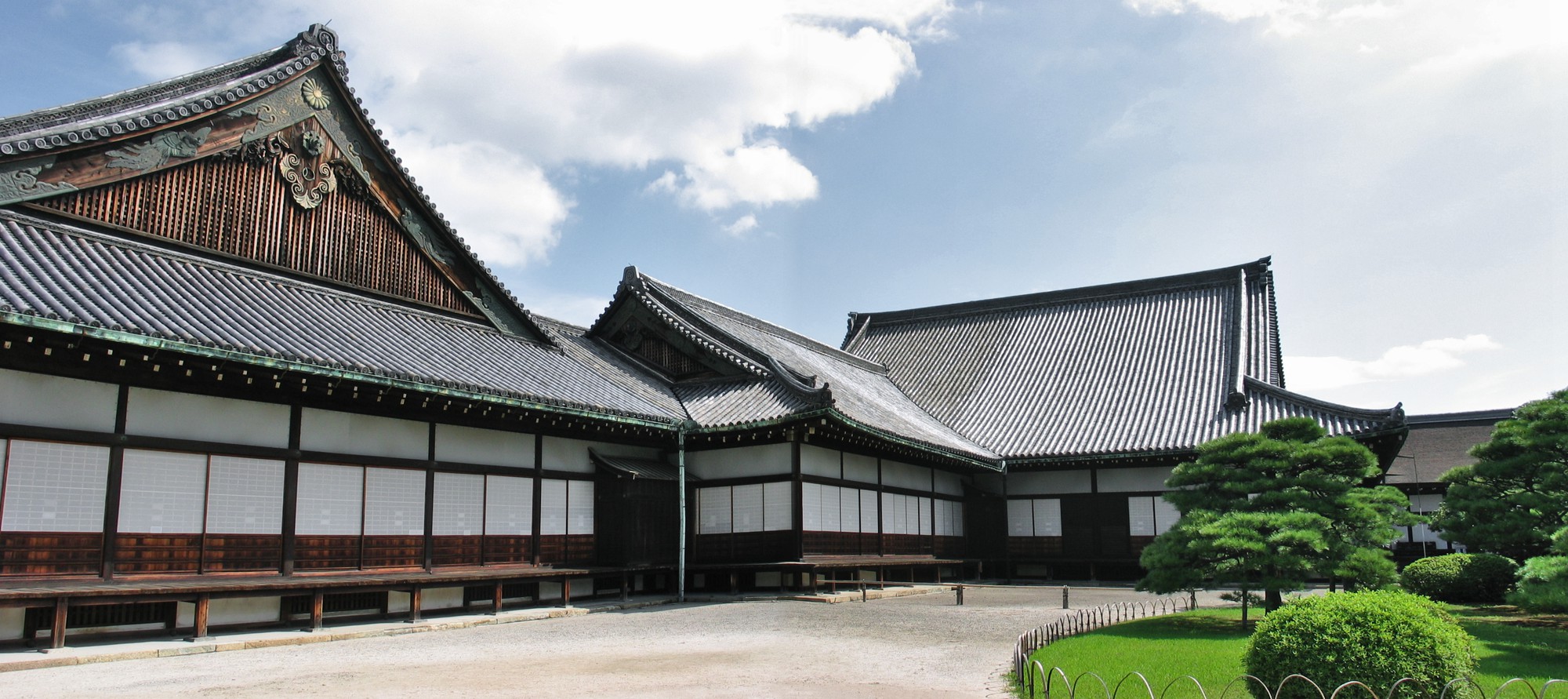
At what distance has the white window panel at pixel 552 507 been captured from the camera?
19047 mm

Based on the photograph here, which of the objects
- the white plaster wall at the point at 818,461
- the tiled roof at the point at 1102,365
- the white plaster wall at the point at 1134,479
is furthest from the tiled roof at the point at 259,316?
the tiled roof at the point at 1102,365

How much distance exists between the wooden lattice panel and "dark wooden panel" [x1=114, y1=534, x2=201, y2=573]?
18.2 ft

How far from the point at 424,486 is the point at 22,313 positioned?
6910 millimetres

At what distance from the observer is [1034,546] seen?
27.9m

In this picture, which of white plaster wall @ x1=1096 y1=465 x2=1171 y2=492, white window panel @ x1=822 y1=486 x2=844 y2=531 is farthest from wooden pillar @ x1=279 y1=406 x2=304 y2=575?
white plaster wall @ x1=1096 y1=465 x2=1171 y2=492

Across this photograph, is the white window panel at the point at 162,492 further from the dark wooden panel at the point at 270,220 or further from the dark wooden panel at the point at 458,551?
the dark wooden panel at the point at 270,220

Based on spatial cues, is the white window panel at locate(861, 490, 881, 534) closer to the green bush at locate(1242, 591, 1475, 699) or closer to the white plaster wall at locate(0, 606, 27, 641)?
the green bush at locate(1242, 591, 1475, 699)

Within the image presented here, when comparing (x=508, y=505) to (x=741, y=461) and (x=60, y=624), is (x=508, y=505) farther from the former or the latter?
(x=60, y=624)

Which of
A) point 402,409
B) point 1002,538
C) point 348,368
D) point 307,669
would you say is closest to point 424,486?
point 402,409

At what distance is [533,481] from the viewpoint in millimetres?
18906

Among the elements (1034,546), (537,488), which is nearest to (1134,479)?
(1034,546)

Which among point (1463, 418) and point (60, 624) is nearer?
point (60, 624)

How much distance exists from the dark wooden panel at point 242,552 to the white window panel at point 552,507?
206 inches

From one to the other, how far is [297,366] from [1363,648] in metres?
12.9
